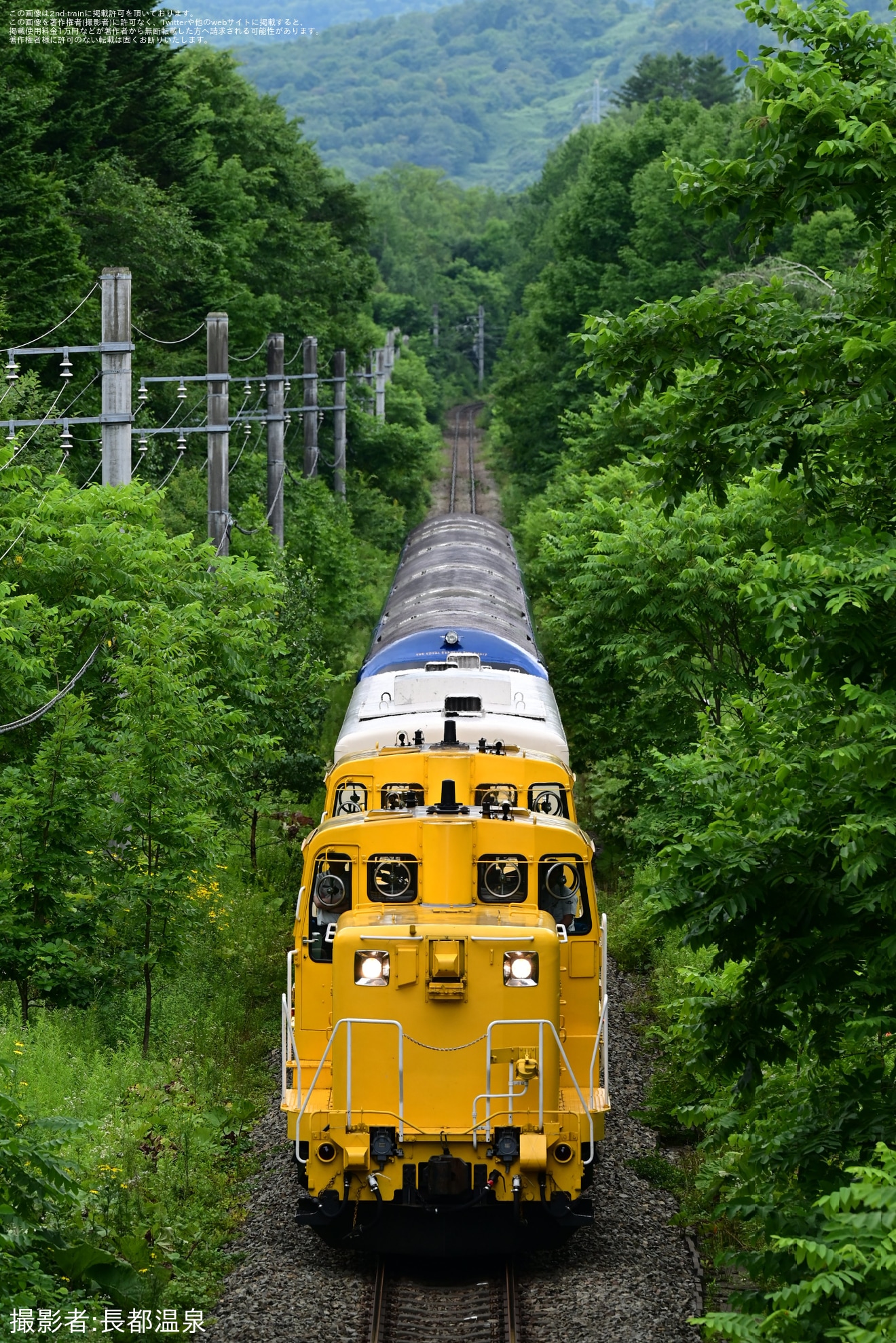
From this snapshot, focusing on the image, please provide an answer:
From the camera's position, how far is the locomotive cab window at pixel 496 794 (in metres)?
13.3

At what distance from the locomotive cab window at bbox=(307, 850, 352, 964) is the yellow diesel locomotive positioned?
0.02 meters

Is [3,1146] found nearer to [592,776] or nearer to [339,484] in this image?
[592,776]

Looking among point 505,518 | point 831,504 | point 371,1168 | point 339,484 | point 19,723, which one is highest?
point 831,504

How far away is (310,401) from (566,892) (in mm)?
28471

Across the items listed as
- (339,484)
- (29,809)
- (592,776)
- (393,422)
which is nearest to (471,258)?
(393,422)

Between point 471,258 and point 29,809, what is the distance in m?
151

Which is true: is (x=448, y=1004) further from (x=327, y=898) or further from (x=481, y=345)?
(x=481, y=345)

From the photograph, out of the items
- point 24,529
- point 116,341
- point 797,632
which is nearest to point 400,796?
point 797,632

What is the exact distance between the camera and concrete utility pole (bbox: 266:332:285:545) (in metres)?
30.4

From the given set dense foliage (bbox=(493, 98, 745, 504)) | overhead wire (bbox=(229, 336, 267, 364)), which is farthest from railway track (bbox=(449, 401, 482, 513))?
overhead wire (bbox=(229, 336, 267, 364))

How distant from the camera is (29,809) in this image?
1570 cm

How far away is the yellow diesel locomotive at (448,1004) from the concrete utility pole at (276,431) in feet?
57.1

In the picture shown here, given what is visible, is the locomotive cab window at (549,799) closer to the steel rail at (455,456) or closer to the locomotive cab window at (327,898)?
the locomotive cab window at (327,898)

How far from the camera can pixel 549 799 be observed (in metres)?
13.6
